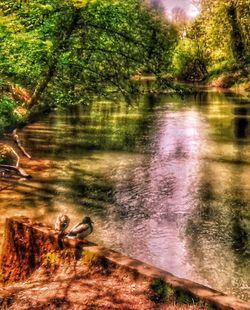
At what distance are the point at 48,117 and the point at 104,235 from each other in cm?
2715

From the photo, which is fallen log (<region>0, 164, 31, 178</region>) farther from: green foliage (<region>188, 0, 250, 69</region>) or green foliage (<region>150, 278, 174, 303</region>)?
green foliage (<region>188, 0, 250, 69</region>)

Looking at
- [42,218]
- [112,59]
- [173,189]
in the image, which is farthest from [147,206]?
[112,59]

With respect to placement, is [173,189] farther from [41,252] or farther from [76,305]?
[76,305]

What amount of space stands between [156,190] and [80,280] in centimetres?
1031

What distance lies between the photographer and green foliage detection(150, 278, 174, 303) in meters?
7.83

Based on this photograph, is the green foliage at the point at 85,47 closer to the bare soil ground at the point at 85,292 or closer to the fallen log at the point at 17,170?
the bare soil ground at the point at 85,292

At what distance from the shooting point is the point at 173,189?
18.9m

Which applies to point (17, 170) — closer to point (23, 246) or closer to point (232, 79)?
point (23, 246)

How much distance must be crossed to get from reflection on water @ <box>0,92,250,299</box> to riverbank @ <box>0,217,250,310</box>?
3556 millimetres

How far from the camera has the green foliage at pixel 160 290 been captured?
25.7 ft

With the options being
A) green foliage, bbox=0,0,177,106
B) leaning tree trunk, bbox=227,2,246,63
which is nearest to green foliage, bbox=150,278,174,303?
green foliage, bbox=0,0,177,106

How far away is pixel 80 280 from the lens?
340 inches

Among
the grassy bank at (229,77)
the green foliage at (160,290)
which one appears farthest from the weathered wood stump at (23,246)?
the grassy bank at (229,77)

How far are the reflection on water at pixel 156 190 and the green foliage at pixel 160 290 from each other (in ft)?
11.6
